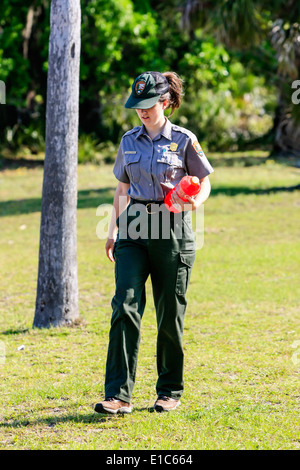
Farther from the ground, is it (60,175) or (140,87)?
(140,87)

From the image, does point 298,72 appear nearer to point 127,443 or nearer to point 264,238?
point 264,238

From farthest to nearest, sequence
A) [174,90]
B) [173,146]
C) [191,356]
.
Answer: [191,356]
[174,90]
[173,146]

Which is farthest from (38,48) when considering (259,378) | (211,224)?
(259,378)

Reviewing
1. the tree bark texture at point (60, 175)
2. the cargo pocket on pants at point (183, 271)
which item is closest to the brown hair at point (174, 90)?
the cargo pocket on pants at point (183, 271)

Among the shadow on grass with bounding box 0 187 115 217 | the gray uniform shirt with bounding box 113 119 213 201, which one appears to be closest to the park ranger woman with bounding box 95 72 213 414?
the gray uniform shirt with bounding box 113 119 213 201

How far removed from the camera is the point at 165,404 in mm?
4797

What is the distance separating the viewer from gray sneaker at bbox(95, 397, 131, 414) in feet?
14.9

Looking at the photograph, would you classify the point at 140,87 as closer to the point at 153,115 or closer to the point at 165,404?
the point at 153,115

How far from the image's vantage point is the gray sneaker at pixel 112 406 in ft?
14.9

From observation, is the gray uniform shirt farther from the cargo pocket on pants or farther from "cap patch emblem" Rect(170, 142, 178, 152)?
the cargo pocket on pants

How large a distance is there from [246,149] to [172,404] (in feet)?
79.4

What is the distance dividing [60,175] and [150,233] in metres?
2.59

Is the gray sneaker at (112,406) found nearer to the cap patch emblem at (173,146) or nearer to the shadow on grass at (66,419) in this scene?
the shadow on grass at (66,419)

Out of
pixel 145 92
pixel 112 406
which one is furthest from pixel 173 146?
pixel 112 406
